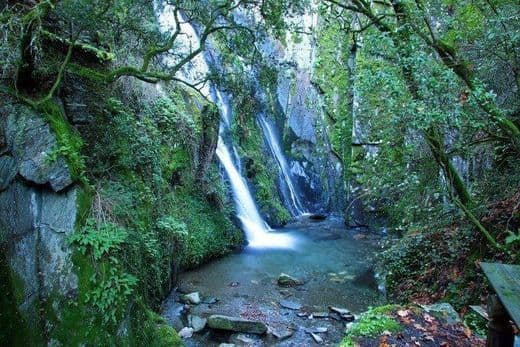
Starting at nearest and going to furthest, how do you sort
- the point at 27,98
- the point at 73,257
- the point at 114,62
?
1. the point at 73,257
2. the point at 27,98
3. the point at 114,62

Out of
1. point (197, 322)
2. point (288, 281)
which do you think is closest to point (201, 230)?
point (288, 281)

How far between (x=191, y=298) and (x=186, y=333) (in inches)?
46.4

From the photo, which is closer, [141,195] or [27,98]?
[27,98]

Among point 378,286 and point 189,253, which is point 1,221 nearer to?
point 189,253

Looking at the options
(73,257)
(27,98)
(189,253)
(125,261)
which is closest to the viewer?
(73,257)

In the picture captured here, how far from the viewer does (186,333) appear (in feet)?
19.6

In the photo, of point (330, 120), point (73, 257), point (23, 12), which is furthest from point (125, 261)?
point (330, 120)

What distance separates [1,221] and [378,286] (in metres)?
6.87

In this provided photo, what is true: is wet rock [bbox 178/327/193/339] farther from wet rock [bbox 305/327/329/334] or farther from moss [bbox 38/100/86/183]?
moss [bbox 38/100/86/183]

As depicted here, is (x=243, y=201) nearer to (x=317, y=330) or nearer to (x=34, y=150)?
(x=317, y=330)

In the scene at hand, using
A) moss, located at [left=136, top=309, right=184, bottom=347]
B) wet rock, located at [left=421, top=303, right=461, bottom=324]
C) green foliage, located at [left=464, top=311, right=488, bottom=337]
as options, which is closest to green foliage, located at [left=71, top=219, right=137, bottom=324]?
moss, located at [left=136, top=309, right=184, bottom=347]

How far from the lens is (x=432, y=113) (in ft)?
15.8

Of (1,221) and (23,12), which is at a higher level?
(23,12)

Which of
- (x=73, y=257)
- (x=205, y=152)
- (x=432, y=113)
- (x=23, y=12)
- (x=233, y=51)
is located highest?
(x=23, y=12)
